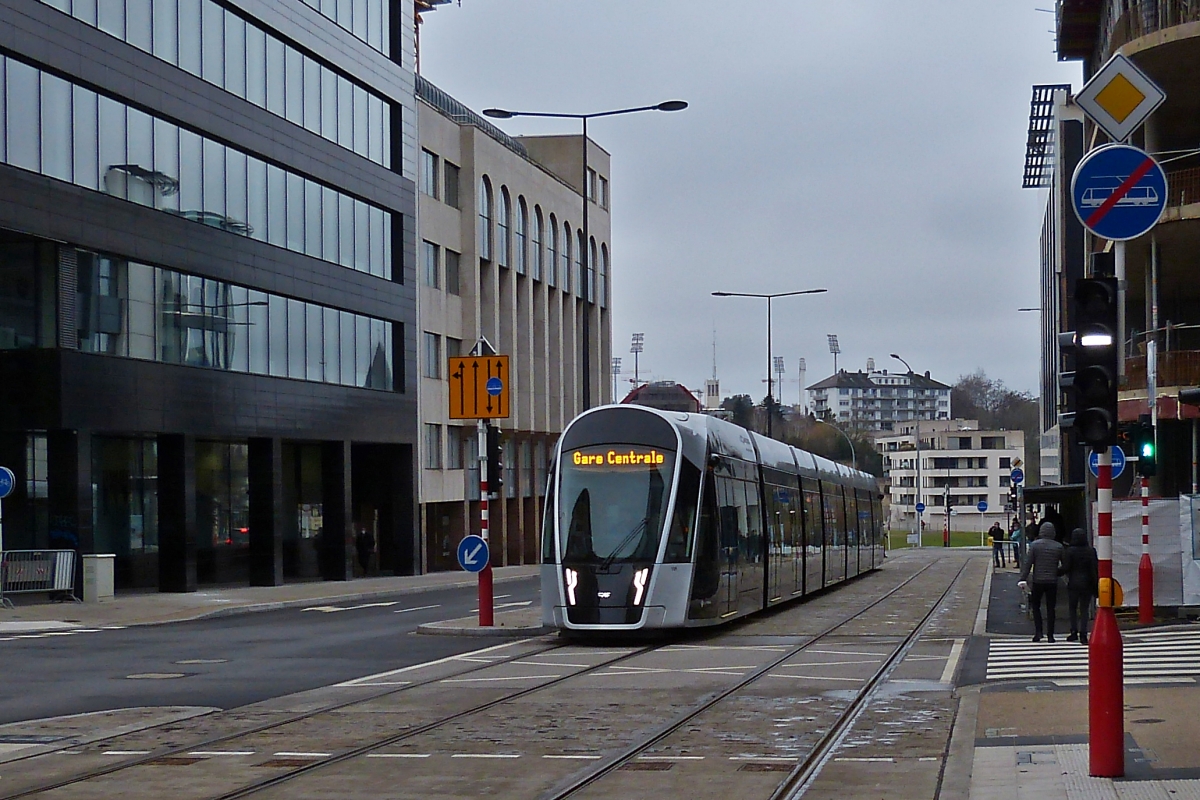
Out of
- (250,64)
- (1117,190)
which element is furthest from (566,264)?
(1117,190)

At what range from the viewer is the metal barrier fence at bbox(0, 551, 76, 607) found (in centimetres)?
3244

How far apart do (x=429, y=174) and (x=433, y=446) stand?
32.9 feet

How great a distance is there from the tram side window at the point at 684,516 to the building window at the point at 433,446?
36239 mm

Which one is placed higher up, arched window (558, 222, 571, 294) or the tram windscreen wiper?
arched window (558, 222, 571, 294)

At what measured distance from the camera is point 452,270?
202ft

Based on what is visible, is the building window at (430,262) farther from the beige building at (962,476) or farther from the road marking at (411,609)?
the beige building at (962,476)

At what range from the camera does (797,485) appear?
32.9 metres

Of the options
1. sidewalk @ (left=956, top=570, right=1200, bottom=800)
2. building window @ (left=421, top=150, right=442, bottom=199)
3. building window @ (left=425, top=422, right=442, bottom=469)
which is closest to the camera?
sidewalk @ (left=956, top=570, right=1200, bottom=800)

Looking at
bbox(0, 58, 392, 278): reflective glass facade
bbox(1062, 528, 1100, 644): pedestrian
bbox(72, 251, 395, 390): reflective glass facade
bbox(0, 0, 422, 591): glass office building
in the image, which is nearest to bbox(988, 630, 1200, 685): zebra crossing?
bbox(1062, 528, 1100, 644): pedestrian

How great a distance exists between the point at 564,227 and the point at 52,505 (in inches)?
1660

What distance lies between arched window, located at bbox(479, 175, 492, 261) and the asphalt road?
3268 cm

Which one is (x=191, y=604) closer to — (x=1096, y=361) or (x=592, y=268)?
(x=1096, y=361)

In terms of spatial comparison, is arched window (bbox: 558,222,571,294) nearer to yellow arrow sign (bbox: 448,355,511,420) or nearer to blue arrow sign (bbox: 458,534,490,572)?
yellow arrow sign (bbox: 448,355,511,420)

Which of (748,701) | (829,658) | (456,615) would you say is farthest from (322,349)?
(748,701)
